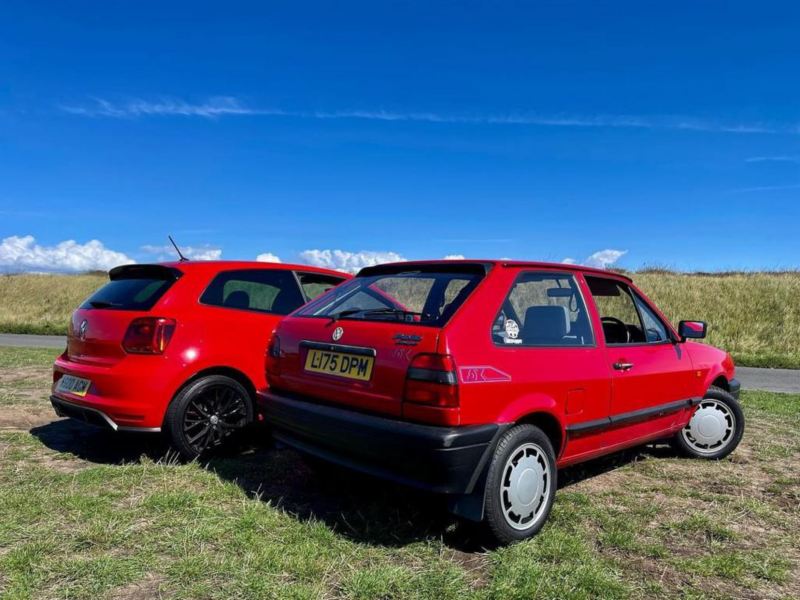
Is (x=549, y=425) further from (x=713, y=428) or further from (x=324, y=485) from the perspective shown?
(x=713, y=428)

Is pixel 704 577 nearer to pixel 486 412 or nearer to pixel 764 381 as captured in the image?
pixel 486 412

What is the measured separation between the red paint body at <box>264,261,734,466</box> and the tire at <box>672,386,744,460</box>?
0.78 meters

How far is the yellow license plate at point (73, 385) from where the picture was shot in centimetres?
437

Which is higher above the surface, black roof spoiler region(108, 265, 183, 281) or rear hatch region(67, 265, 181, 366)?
black roof spoiler region(108, 265, 183, 281)

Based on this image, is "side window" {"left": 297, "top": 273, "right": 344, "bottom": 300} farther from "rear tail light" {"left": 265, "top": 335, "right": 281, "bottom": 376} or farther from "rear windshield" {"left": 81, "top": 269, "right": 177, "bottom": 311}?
"rear tail light" {"left": 265, "top": 335, "right": 281, "bottom": 376}

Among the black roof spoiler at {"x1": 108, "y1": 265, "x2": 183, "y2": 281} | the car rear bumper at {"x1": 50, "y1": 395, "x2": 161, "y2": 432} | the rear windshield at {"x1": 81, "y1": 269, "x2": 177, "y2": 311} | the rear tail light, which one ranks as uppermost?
the black roof spoiler at {"x1": 108, "y1": 265, "x2": 183, "y2": 281}

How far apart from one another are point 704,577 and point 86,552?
127 inches

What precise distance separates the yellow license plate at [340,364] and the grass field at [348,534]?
0.92 meters

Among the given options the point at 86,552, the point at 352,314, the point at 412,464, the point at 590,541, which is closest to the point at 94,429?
the point at 86,552

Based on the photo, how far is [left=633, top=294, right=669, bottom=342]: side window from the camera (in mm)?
4527

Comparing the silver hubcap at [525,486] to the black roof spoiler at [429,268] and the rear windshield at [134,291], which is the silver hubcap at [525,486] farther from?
the rear windshield at [134,291]

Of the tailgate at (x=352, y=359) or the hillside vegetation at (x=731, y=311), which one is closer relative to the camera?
the tailgate at (x=352, y=359)

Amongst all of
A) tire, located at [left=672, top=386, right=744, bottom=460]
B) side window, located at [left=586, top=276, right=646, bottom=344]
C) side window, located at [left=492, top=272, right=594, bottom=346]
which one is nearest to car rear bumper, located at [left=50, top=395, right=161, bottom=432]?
side window, located at [left=492, top=272, right=594, bottom=346]

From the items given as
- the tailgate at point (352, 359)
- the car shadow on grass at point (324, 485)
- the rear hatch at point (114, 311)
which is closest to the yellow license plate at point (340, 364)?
the tailgate at point (352, 359)
